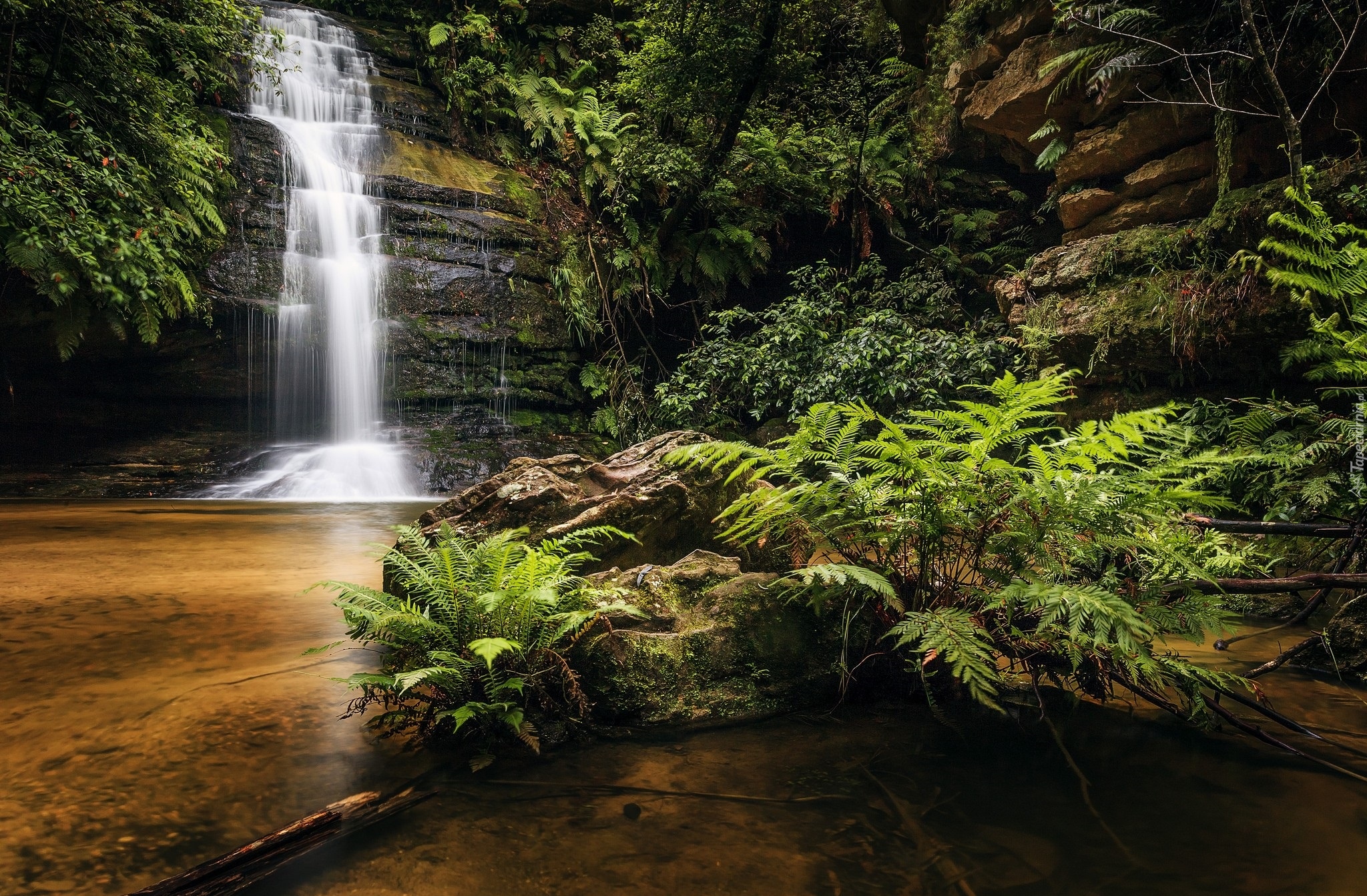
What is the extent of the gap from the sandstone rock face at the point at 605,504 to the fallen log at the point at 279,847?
5.06 feet

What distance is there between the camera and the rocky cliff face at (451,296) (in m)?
10.8

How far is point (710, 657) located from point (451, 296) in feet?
34.6

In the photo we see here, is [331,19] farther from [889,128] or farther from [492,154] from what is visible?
[889,128]

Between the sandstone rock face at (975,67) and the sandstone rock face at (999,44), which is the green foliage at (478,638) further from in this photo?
the sandstone rock face at (975,67)

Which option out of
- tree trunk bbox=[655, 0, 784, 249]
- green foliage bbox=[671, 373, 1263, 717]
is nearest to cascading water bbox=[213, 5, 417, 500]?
tree trunk bbox=[655, 0, 784, 249]

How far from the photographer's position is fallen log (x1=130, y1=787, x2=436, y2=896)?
57.2 inches

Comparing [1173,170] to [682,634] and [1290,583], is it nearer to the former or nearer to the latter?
[1290,583]

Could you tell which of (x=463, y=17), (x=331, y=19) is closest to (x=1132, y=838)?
(x=463, y=17)

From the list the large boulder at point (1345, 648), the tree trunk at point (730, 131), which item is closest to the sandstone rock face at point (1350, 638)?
the large boulder at point (1345, 648)

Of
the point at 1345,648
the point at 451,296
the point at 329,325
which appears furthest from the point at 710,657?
the point at 329,325

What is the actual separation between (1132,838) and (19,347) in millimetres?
13037

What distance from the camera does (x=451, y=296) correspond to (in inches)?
459

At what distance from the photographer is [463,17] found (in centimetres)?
1361

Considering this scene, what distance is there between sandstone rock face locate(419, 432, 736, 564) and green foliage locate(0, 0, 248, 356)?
21.4 ft
